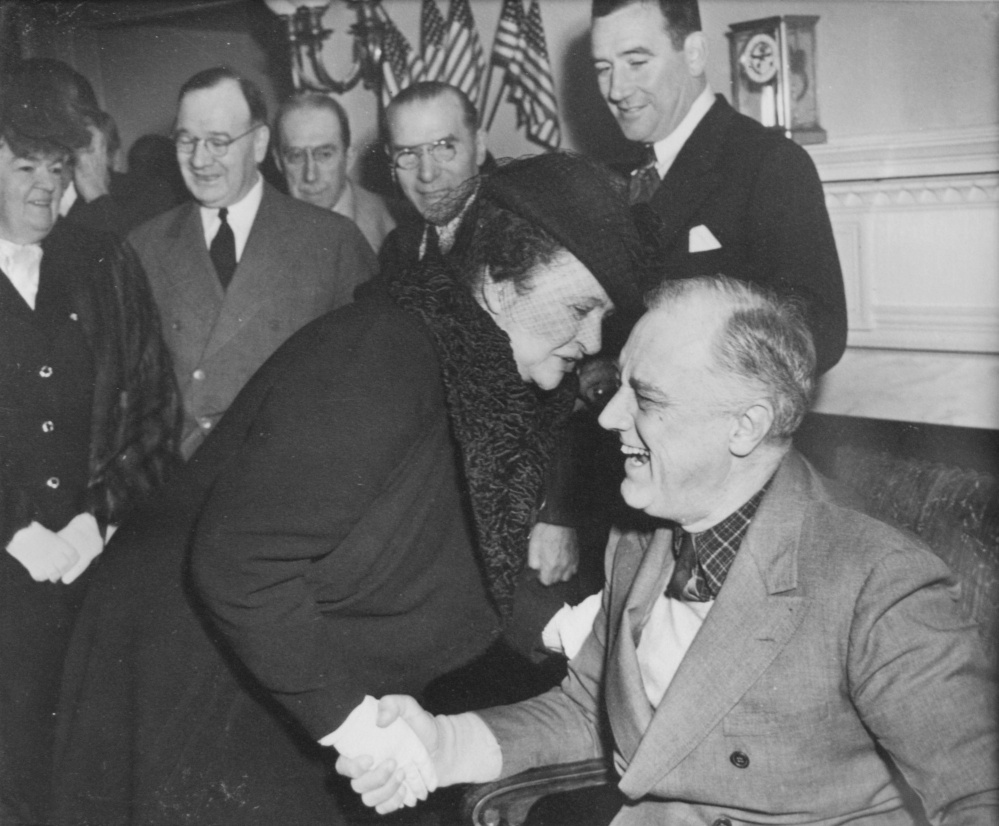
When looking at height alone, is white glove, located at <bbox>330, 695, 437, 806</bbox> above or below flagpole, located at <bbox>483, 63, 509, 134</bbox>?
below

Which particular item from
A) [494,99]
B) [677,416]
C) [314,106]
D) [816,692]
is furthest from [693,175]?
[314,106]

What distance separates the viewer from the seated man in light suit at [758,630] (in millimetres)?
1280

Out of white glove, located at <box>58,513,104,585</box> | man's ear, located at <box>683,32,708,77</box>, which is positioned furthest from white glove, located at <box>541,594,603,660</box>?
white glove, located at <box>58,513,104,585</box>

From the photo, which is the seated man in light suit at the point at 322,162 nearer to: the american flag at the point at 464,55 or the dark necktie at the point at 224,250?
the dark necktie at the point at 224,250

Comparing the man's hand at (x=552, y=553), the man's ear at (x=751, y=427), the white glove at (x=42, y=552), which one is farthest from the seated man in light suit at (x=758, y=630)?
the white glove at (x=42, y=552)

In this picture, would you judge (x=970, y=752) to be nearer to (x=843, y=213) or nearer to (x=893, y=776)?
(x=893, y=776)

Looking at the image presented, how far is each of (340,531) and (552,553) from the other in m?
0.88

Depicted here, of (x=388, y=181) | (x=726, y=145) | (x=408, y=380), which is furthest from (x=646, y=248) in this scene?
(x=388, y=181)

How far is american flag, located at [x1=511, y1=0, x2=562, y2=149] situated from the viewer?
332 centimetres

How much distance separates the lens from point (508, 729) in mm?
1755

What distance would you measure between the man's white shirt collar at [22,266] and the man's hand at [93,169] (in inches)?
12.8

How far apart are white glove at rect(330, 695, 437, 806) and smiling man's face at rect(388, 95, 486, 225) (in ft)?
5.79

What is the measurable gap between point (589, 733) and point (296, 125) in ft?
7.96

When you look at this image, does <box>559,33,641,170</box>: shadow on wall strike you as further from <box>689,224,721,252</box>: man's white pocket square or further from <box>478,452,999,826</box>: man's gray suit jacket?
<box>478,452,999,826</box>: man's gray suit jacket
